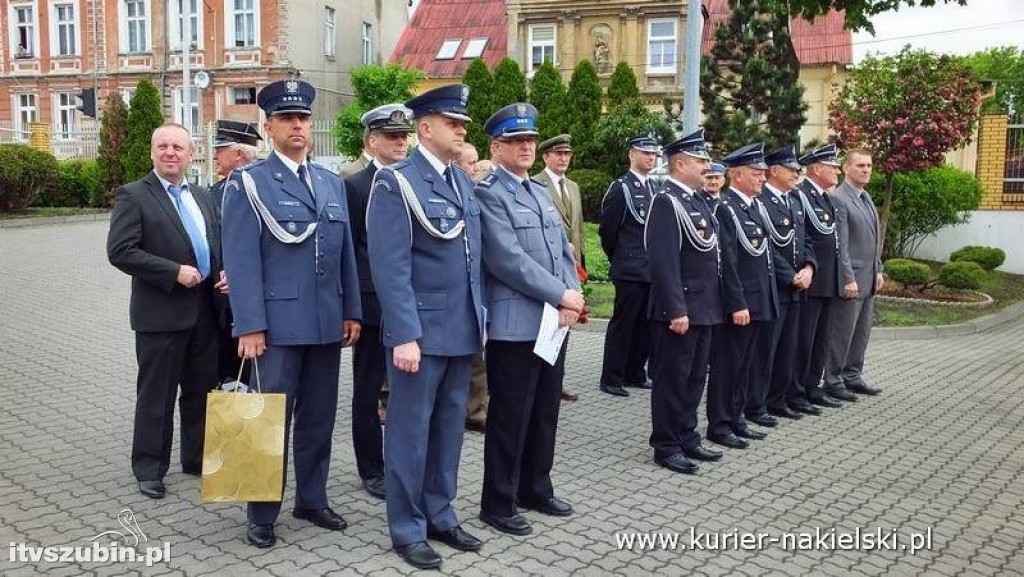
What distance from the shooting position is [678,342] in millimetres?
5883

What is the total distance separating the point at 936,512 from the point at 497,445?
270cm

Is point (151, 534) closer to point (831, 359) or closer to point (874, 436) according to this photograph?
point (874, 436)

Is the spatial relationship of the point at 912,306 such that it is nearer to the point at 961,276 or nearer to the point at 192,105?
the point at 961,276

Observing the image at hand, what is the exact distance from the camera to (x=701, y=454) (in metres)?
6.06

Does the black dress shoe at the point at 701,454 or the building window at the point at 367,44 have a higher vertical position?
the building window at the point at 367,44

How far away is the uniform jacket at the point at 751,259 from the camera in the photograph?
21.0 ft

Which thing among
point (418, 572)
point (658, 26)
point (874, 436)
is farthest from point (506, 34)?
point (418, 572)

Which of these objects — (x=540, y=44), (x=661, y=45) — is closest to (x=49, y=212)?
(x=540, y=44)

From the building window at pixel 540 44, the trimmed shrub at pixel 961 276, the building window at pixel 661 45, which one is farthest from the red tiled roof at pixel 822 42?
the trimmed shrub at pixel 961 276

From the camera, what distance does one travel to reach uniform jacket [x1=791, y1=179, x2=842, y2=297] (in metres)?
7.60

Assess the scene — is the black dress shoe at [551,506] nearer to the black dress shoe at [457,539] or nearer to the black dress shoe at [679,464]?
the black dress shoe at [457,539]

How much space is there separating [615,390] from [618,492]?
106 inches

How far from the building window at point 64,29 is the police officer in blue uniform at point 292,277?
41.2 meters

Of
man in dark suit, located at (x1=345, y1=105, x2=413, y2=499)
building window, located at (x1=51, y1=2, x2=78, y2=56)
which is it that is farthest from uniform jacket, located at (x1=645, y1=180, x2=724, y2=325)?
building window, located at (x1=51, y1=2, x2=78, y2=56)
